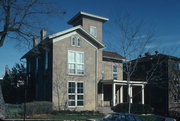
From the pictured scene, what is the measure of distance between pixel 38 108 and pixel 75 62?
7502 millimetres

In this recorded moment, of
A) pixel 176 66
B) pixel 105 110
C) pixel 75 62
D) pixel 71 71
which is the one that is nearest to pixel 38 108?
pixel 71 71

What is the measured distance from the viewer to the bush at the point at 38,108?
23677mm

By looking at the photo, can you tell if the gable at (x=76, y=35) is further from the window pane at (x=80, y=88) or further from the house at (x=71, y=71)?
the window pane at (x=80, y=88)

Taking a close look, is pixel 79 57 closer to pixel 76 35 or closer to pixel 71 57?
pixel 71 57

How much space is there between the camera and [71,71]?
2900 cm

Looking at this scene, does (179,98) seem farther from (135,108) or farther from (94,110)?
(94,110)

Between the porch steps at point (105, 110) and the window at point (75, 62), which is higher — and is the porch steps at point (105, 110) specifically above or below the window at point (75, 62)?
below

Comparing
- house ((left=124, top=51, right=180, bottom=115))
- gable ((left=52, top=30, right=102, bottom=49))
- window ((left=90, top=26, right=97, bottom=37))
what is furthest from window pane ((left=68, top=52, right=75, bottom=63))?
house ((left=124, top=51, right=180, bottom=115))

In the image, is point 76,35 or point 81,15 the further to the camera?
point 81,15

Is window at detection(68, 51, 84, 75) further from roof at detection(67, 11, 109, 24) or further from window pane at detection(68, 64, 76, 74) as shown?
roof at detection(67, 11, 109, 24)

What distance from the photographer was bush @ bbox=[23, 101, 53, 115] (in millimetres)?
23677

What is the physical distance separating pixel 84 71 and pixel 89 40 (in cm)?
411

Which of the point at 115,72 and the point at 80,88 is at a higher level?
the point at 115,72

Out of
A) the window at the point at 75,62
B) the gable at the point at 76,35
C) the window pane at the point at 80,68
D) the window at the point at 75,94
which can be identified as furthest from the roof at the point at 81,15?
the window at the point at 75,94
